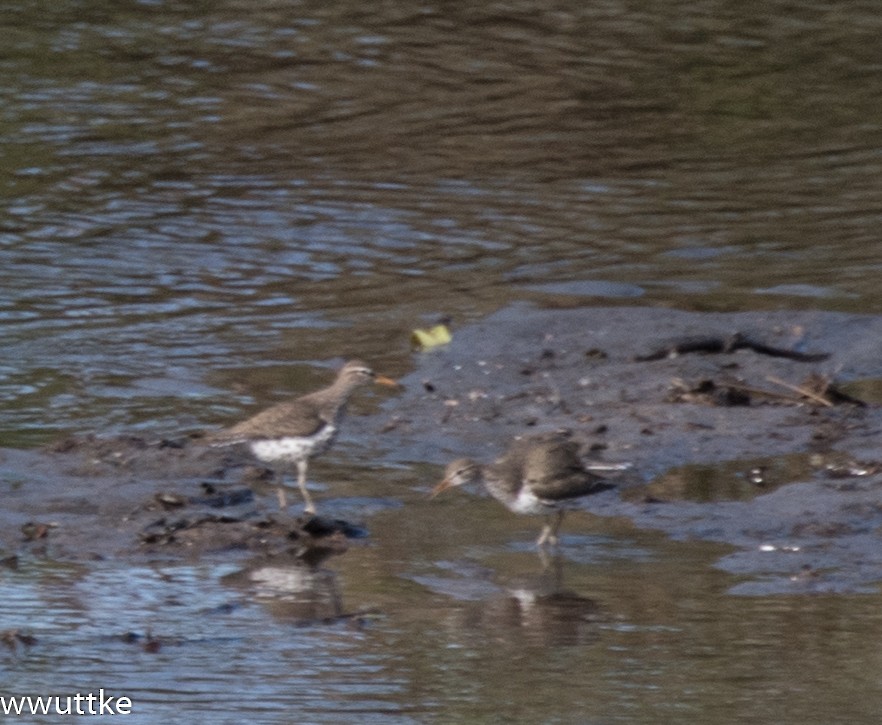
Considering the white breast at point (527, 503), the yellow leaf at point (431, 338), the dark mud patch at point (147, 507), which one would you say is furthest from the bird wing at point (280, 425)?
the yellow leaf at point (431, 338)

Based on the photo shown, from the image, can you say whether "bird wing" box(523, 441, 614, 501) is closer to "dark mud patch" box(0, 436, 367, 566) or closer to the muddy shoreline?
the muddy shoreline

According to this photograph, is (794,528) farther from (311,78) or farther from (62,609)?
(311,78)

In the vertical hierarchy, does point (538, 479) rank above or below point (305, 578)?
above

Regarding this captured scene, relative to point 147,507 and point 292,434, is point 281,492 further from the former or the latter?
point 147,507

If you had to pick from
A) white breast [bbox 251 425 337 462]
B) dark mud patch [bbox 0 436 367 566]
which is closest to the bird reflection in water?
dark mud patch [bbox 0 436 367 566]

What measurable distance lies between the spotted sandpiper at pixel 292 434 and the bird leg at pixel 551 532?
1012 mm

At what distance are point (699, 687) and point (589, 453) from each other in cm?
318

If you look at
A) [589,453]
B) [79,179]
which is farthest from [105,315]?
[589,453]

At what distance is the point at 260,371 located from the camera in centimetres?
1080

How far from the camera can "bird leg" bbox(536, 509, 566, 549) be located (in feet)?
26.3

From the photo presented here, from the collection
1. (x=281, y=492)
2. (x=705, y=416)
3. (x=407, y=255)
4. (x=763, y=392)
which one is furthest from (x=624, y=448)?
(x=407, y=255)

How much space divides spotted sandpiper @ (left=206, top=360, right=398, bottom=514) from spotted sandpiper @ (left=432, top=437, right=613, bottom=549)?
1.88 feet

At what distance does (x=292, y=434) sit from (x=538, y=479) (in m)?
1.15

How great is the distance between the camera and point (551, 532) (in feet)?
26.7
